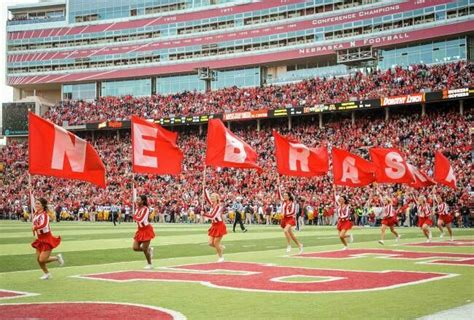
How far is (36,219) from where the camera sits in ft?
44.3

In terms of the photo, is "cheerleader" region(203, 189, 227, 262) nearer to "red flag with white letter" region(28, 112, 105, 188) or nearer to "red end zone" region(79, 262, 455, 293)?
"red end zone" region(79, 262, 455, 293)

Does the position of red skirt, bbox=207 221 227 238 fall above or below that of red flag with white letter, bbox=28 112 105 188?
below

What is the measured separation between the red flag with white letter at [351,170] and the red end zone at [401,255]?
6.39 m

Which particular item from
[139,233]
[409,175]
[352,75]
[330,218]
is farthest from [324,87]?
[139,233]

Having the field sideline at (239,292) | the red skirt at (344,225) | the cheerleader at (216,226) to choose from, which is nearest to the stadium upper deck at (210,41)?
the red skirt at (344,225)

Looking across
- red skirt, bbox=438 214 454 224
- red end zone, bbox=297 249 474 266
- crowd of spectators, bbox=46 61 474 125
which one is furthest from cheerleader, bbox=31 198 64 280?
crowd of spectators, bbox=46 61 474 125

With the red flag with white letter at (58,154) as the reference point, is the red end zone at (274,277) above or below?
below

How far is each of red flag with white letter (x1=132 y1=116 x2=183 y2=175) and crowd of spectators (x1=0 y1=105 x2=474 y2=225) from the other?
27493 millimetres

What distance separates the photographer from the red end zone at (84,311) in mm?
8688

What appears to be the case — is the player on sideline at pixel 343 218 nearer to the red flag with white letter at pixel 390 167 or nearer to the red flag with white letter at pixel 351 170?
the red flag with white letter at pixel 351 170

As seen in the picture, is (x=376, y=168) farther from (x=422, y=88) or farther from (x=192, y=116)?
(x=192, y=116)

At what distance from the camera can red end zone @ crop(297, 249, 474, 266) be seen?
658 inches

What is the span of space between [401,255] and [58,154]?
10582mm

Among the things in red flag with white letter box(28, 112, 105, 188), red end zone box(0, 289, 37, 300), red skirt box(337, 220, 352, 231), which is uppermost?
red flag with white letter box(28, 112, 105, 188)
